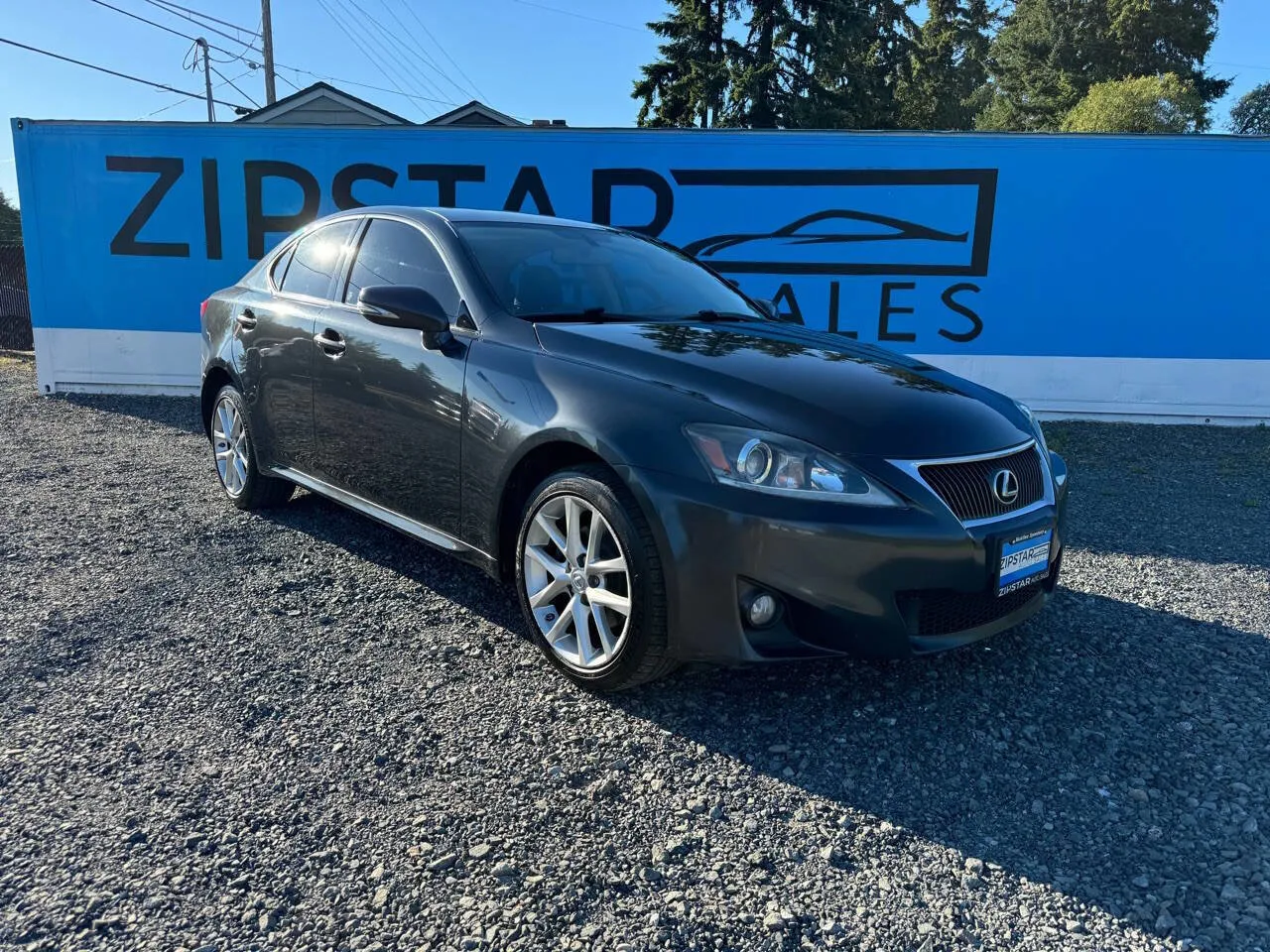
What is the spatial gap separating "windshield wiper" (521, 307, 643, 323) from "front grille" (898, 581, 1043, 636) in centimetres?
163

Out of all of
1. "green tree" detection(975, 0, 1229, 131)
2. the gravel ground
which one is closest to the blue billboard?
the gravel ground

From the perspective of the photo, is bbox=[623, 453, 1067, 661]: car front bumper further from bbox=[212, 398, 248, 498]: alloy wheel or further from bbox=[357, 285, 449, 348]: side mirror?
bbox=[212, 398, 248, 498]: alloy wheel

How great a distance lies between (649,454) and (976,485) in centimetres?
106

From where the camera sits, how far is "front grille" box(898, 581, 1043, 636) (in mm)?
2628

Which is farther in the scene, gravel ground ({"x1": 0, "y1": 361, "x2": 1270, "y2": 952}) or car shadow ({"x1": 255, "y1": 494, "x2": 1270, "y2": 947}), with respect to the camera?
car shadow ({"x1": 255, "y1": 494, "x2": 1270, "y2": 947})

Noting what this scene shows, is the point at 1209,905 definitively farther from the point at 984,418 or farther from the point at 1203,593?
the point at 1203,593

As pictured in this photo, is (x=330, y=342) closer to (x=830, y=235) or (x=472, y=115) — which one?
(x=830, y=235)

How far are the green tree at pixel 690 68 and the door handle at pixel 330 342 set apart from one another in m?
26.4

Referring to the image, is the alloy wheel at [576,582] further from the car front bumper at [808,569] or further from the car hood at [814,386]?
the car hood at [814,386]

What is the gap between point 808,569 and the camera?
Result: 2.52 m

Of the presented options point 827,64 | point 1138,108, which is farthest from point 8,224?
point 1138,108

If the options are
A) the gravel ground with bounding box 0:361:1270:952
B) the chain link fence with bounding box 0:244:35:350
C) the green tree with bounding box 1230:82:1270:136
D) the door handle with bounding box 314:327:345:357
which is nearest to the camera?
the gravel ground with bounding box 0:361:1270:952

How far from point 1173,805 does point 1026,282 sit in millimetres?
7299

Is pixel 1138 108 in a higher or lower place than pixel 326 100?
higher
